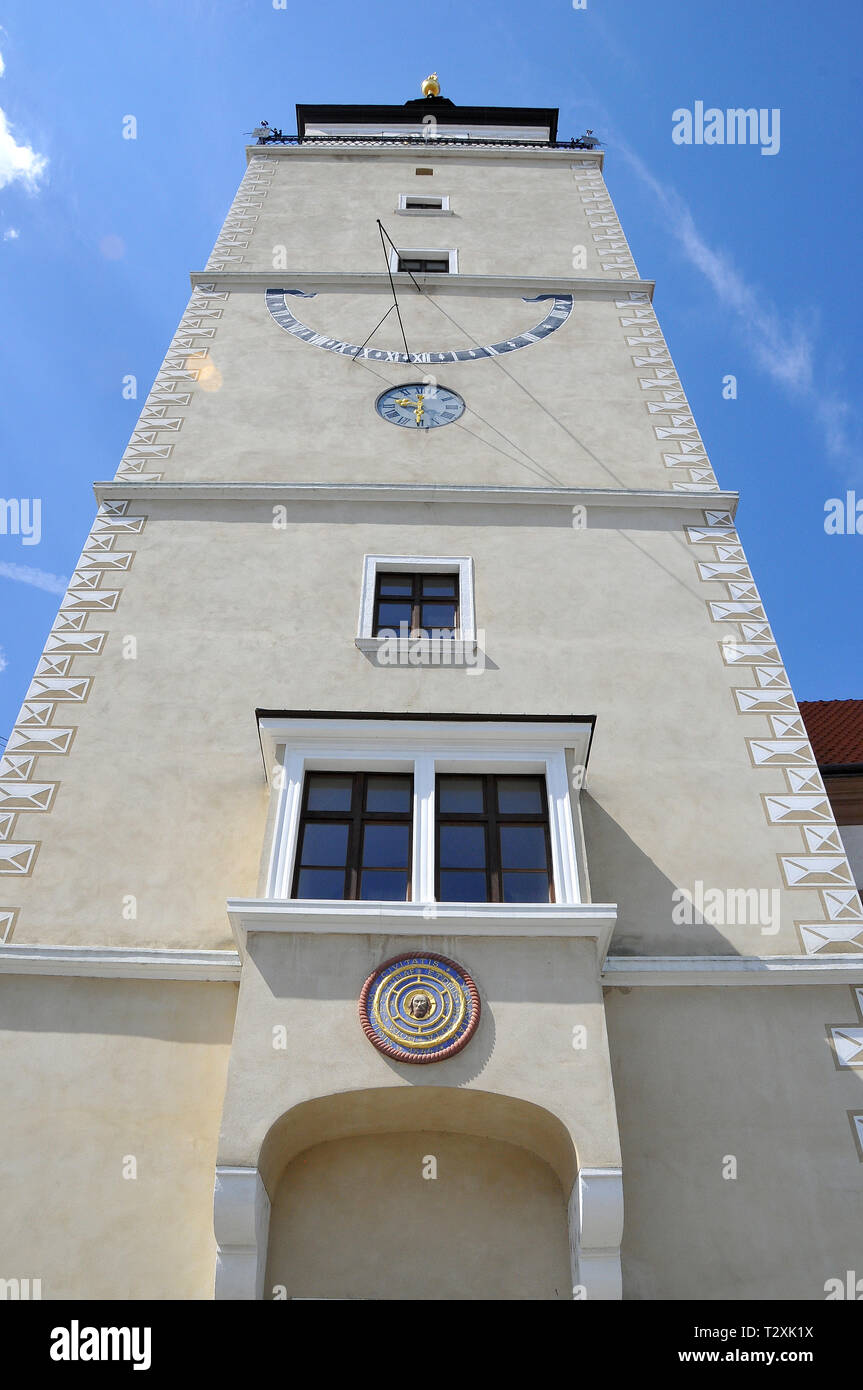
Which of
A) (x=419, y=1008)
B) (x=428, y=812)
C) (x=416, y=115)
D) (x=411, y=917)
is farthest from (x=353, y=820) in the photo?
(x=416, y=115)

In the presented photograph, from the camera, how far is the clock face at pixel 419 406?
565 inches

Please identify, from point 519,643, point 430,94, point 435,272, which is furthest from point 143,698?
point 430,94

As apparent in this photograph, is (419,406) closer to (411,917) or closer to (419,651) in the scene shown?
(419,651)

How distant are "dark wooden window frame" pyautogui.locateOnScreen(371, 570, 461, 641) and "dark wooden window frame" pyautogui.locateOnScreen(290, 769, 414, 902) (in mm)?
2155

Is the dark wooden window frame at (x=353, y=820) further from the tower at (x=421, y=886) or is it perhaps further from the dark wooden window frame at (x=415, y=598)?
the dark wooden window frame at (x=415, y=598)

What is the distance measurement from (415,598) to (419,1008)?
15.9ft

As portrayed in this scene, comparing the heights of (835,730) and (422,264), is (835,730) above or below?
below

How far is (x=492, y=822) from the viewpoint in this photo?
9336 millimetres

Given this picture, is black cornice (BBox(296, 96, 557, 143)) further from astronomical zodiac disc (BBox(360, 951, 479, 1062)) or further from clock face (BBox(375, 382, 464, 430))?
astronomical zodiac disc (BBox(360, 951, 479, 1062))

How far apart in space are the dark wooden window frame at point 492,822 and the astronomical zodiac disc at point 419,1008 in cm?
66

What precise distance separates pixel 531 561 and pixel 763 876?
407cm

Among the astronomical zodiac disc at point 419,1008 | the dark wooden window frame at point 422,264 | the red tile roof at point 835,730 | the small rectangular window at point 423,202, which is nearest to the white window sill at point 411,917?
the astronomical zodiac disc at point 419,1008

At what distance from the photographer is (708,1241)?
25.7 ft
